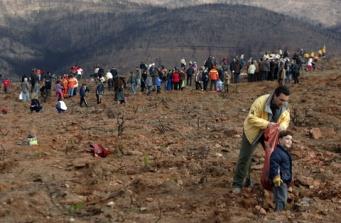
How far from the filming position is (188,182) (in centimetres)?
881

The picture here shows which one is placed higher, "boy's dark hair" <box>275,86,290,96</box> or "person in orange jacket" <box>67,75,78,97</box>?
"boy's dark hair" <box>275,86,290,96</box>

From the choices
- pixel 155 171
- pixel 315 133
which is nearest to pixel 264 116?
pixel 155 171

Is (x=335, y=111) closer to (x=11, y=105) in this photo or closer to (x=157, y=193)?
(x=157, y=193)

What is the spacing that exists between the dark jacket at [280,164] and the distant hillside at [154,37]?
4263 inches

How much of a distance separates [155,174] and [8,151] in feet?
12.6

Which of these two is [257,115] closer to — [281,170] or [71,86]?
[281,170]

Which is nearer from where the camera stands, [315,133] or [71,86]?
[315,133]

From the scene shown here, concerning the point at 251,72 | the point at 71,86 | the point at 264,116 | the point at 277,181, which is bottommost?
the point at 71,86

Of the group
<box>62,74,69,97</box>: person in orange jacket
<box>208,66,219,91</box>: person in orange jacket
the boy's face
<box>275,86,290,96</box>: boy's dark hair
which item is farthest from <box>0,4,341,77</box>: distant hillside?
the boy's face

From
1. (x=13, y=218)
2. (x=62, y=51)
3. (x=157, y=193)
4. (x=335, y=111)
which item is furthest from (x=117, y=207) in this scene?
(x=62, y=51)

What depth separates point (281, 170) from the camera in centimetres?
693

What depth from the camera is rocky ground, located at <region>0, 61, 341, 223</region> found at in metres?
7.33

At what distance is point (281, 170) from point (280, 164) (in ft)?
0.27

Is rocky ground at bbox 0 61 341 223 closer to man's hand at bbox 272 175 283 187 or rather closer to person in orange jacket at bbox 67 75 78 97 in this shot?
man's hand at bbox 272 175 283 187
